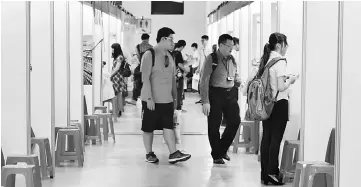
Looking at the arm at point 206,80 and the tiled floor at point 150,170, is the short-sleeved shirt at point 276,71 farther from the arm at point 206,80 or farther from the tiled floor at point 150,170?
the arm at point 206,80

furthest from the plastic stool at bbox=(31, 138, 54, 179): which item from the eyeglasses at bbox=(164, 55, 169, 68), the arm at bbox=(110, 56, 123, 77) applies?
the arm at bbox=(110, 56, 123, 77)

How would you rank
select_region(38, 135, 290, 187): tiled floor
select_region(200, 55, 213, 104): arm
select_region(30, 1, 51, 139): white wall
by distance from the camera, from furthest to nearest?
select_region(200, 55, 213, 104): arm → select_region(30, 1, 51, 139): white wall → select_region(38, 135, 290, 187): tiled floor

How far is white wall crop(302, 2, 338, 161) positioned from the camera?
561cm

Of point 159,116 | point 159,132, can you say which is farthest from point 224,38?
point 159,132

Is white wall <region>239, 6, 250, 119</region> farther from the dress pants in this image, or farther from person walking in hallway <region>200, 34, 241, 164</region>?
the dress pants

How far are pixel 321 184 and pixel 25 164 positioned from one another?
239 centimetres

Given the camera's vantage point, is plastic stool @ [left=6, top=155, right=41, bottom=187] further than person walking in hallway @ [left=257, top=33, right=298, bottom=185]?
No

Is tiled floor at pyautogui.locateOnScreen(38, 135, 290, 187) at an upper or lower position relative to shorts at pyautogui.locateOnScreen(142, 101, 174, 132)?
lower

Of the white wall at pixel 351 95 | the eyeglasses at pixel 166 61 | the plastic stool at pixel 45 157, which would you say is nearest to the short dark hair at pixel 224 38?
the eyeglasses at pixel 166 61

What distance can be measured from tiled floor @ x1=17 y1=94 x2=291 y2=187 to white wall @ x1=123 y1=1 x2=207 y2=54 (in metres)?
14.6

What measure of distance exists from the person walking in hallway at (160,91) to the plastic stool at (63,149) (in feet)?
2.59

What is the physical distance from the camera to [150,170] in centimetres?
789

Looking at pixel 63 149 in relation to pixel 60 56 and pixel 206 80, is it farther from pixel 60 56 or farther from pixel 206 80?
pixel 206 80

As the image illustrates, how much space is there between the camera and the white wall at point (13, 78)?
600cm
